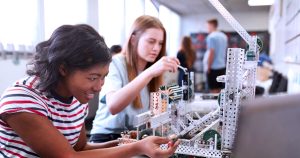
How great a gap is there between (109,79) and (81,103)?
0.32m

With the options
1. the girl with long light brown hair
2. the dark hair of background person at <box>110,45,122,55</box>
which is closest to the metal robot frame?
the girl with long light brown hair

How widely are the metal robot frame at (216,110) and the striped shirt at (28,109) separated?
0.22 meters

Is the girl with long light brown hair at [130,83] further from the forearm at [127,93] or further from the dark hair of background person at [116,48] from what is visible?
the dark hair of background person at [116,48]

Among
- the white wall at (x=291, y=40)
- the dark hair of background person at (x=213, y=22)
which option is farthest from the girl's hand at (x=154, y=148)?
the dark hair of background person at (x=213, y=22)

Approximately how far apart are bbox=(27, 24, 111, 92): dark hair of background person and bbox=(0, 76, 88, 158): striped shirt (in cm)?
3

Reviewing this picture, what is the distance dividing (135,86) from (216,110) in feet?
1.10

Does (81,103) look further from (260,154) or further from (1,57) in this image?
(1,57)

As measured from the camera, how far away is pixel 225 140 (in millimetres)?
869

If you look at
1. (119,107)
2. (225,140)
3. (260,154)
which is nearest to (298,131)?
(260,154)

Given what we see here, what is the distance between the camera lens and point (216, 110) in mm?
984

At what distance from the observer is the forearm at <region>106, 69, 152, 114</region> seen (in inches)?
44.8

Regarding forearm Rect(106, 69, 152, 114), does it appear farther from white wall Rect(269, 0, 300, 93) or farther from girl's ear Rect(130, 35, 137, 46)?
white wall Rect(269, 0, 300, 93)

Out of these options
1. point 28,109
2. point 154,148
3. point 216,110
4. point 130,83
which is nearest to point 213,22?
point 130,83

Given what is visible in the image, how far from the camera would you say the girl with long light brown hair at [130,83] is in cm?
119
